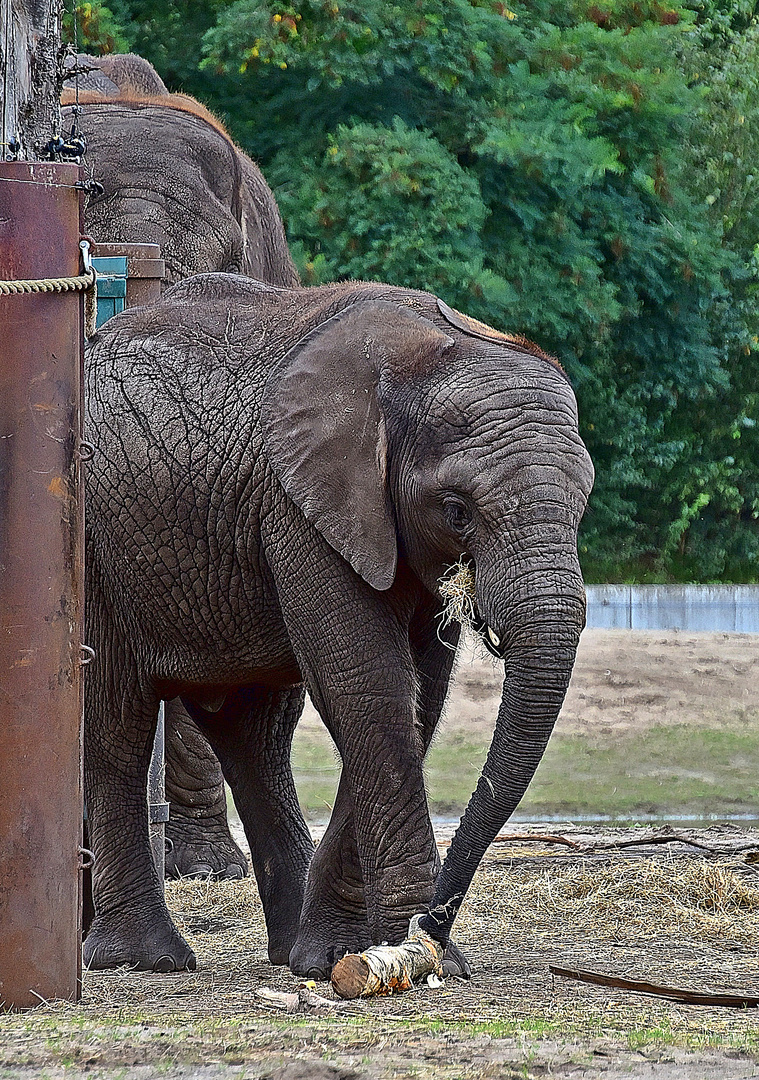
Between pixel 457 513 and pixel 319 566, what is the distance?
55 cm

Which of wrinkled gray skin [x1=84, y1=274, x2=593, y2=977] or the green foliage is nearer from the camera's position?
wrinkled gray skin [x1=84, y1=274, x2=593, y2=977]

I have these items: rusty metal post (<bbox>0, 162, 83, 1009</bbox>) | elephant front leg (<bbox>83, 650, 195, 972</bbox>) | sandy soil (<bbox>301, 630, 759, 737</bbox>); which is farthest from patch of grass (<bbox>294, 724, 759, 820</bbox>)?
rusty metal post (<bbox>0, 162, 83, 1009</bbox>)

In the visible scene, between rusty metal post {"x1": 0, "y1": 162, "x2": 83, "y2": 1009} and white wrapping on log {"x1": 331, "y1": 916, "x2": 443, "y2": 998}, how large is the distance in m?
0.86

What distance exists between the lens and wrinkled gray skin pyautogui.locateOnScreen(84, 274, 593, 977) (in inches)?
238

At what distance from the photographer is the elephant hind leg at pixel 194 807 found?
980 centimetres

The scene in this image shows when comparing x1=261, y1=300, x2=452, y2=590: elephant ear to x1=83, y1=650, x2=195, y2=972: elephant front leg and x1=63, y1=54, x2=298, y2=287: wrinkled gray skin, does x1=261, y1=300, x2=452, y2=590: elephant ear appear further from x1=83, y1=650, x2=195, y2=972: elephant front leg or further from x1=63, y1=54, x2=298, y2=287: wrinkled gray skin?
x1=63, y1=54, x2=298, y2=287: wrinkled gray skin

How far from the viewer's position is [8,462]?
5156 mm

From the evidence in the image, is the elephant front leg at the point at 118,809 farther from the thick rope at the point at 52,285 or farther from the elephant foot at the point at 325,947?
the thick rope at the point at 52,285

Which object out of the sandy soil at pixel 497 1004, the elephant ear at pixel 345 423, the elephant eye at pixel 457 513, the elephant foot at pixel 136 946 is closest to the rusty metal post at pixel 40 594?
the sandy soil at pixel 497 1004

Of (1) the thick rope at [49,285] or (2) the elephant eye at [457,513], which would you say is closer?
(1) the thick rope at [49,285]

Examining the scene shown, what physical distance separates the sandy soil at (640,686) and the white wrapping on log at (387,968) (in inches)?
344

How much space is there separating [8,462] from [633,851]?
18.5 feet

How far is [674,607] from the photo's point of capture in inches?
742

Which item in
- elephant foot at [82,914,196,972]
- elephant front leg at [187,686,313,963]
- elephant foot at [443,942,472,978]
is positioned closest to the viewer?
elephant foot at [443,942,472,978]
